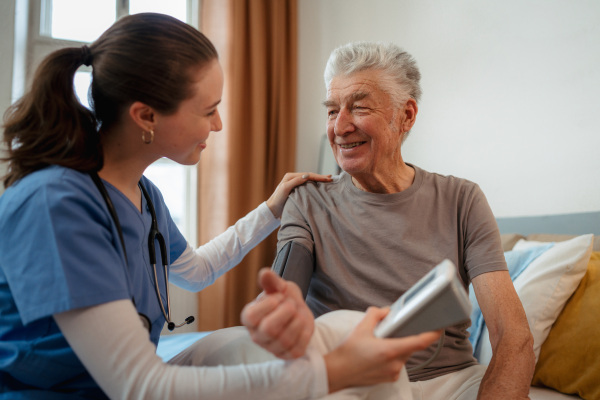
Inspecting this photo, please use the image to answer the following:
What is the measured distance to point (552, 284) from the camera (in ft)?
5.07

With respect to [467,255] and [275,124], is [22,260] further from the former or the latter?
[275,124]

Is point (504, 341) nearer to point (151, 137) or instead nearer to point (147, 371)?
point (147, 371)

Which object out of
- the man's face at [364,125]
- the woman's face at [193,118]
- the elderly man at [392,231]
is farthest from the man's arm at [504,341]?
the woman's face at [193,118]

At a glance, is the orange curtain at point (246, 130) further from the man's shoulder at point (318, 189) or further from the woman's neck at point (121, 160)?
the woman's neck at point (121, 160)

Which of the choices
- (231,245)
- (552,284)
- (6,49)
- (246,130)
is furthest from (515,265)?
(6,49)

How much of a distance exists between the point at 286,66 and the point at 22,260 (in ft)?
10.0

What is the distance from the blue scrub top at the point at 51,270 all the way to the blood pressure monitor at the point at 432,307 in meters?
0.45

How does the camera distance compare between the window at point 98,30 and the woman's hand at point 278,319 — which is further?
the window at point 98,30

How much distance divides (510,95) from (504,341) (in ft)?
4.73

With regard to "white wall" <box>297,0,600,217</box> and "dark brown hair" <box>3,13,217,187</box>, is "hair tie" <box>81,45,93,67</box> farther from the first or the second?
"white wall" <box>297,0,600,217</box>

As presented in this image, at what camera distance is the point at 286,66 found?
362cm

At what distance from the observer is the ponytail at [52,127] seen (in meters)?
0.91

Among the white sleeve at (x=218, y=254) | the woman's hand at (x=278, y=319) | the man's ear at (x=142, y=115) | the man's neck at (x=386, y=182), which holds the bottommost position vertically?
the white sleeve at (x=218, y=254)

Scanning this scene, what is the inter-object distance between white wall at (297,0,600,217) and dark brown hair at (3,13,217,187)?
1.65m
